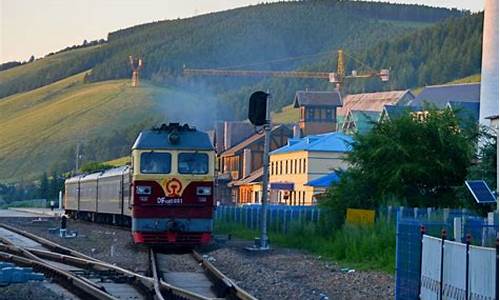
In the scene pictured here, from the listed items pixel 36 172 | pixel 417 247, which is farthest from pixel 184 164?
pixel 36 172

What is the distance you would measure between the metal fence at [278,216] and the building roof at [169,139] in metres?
5.52

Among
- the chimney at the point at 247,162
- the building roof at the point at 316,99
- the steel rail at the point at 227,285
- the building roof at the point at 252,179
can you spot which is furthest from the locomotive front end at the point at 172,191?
the building roof at the point at 316,99

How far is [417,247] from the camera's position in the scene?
628 inches

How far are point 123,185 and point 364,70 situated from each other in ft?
462

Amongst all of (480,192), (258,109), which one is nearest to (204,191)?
(258,109)

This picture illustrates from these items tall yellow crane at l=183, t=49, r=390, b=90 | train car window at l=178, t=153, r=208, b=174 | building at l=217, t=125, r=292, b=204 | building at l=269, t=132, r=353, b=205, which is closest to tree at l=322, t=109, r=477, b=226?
train car window at l=178, t=153, r=208, b=174

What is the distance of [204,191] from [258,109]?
11.9 feet

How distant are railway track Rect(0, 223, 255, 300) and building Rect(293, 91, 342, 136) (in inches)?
2494

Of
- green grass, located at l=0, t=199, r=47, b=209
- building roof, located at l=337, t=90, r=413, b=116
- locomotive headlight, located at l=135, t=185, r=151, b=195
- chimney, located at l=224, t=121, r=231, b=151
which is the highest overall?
building roof, located at l=337, t=90, r=413, b=116

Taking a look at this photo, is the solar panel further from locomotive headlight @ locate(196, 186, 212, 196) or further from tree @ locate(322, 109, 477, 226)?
tree @ locate(322, 109, 477, 226)

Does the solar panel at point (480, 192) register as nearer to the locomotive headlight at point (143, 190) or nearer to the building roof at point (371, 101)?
the locomotive headlight at point (143, 190)

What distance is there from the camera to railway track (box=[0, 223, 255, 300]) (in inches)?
631

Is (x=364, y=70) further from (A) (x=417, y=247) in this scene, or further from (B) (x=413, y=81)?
(A) (x=417, y=247)

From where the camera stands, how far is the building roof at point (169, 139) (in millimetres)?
26200
